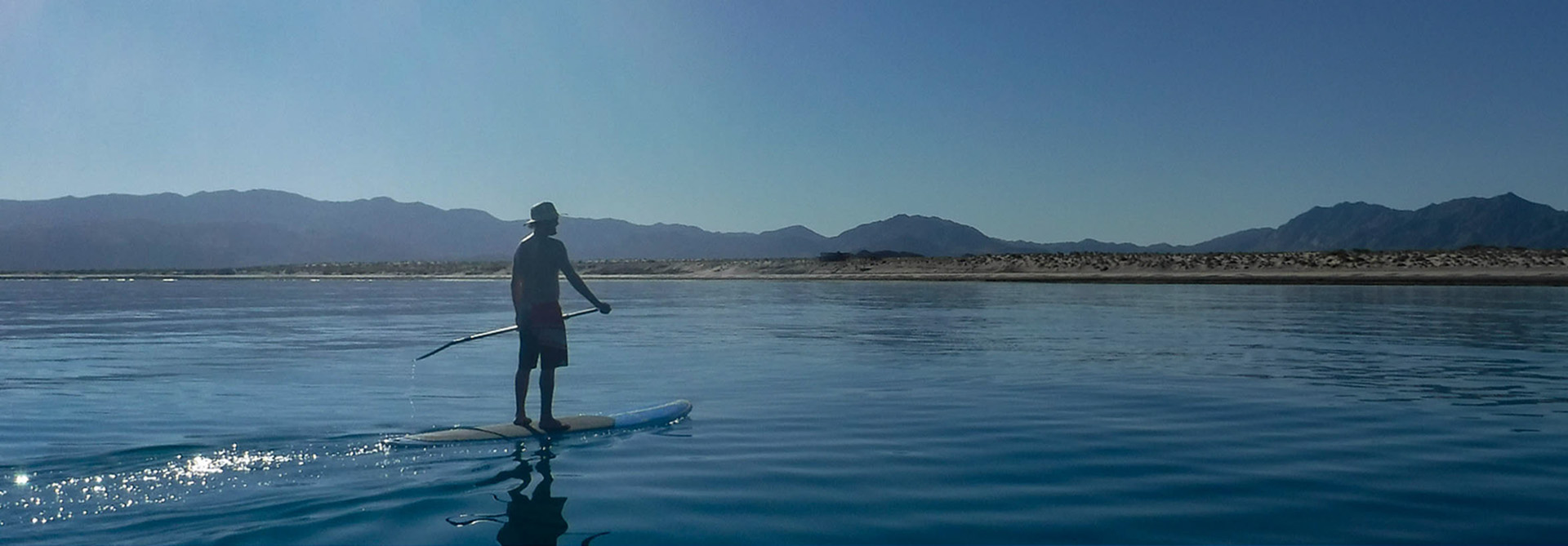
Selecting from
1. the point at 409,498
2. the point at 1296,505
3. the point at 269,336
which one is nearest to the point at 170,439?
the point at 409,498

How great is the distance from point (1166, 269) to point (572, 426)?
66.3m

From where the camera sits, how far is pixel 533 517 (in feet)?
25.1

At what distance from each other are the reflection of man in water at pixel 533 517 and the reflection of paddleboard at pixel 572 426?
72.3 inches

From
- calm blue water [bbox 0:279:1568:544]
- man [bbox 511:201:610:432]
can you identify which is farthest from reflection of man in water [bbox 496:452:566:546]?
man [bbox 511:201:610:432]

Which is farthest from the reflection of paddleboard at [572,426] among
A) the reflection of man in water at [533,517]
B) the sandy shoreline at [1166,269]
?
the sandy shoreline at [1166,269]

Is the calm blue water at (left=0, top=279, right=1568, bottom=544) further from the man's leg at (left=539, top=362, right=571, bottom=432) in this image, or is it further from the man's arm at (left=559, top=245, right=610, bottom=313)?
the man's arm at (left=559, top=245, right=610, bottom=313)

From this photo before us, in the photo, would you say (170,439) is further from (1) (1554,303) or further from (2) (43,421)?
(1) (1554,303)

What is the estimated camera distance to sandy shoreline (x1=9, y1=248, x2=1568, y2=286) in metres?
60.0

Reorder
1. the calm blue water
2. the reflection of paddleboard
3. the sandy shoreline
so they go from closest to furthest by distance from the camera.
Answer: the calm blue water < the reflection of paddleboard < the sandy shoreline

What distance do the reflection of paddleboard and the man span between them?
0.17 meters

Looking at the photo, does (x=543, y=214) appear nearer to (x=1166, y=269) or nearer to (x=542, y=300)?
(x=542, y=300)

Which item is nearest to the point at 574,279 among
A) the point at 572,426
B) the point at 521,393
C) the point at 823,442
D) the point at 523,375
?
the point at 523,375

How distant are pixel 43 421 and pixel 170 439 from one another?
8.22 ft

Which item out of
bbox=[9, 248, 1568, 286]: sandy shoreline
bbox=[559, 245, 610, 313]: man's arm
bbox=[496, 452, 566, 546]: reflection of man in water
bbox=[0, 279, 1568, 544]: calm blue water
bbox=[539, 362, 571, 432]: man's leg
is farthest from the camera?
bbox=[9, 248, 1568, 286]: sandy shoreline
